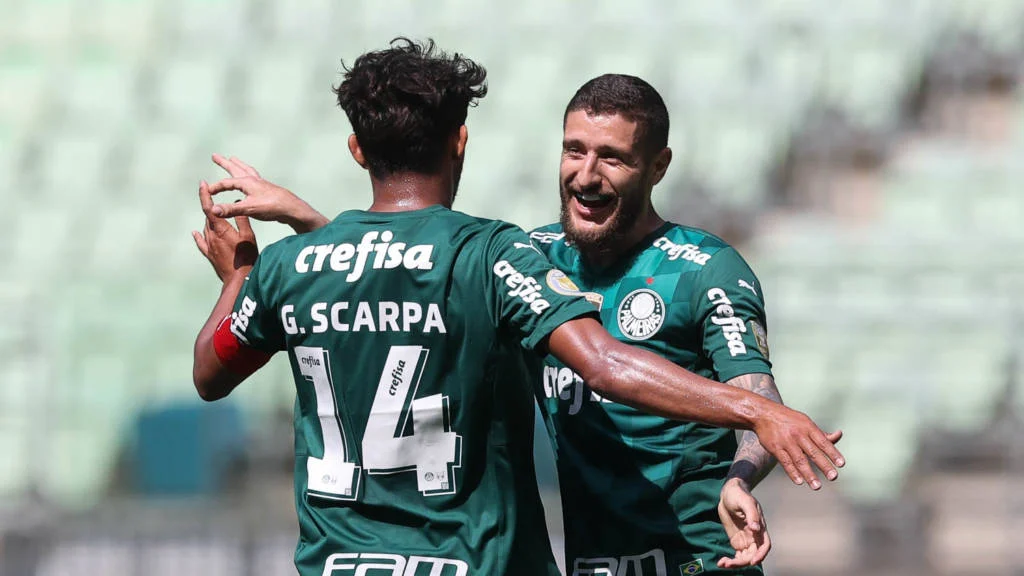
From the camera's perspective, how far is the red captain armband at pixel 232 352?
10.4ft

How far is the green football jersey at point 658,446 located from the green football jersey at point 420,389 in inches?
21.4

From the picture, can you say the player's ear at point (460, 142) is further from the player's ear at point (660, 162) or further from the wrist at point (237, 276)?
the player's ear at point (660, 162)

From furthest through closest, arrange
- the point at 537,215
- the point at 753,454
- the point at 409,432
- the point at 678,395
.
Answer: the point at 537,215, the point at 753,454, the point at 409,432, the point at 678,395

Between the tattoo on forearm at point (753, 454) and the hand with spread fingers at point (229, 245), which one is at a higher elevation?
the hand with spread fingers at point (229, 245)

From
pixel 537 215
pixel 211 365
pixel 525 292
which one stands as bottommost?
pixel 211 365

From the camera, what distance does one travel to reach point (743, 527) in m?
2.71

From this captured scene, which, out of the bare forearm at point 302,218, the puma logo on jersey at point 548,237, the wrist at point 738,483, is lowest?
the wrist at point 738,483

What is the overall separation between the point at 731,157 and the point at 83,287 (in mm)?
4511

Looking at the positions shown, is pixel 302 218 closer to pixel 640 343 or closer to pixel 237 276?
pixel 237 276

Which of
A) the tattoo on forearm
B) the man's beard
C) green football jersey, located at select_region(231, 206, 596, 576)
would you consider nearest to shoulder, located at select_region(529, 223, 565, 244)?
the man's beard

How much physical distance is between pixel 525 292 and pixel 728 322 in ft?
2.62

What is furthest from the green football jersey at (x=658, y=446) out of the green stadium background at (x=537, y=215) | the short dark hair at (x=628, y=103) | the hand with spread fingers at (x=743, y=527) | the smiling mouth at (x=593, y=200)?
the green stadium background at (x=537, y=215)

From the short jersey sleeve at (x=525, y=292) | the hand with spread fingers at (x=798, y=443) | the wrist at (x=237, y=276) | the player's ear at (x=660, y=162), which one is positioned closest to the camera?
the hand with spread fingers at (x=798, y=443)

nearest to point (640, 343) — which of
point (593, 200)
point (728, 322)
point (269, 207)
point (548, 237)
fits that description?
point (728, 322)
